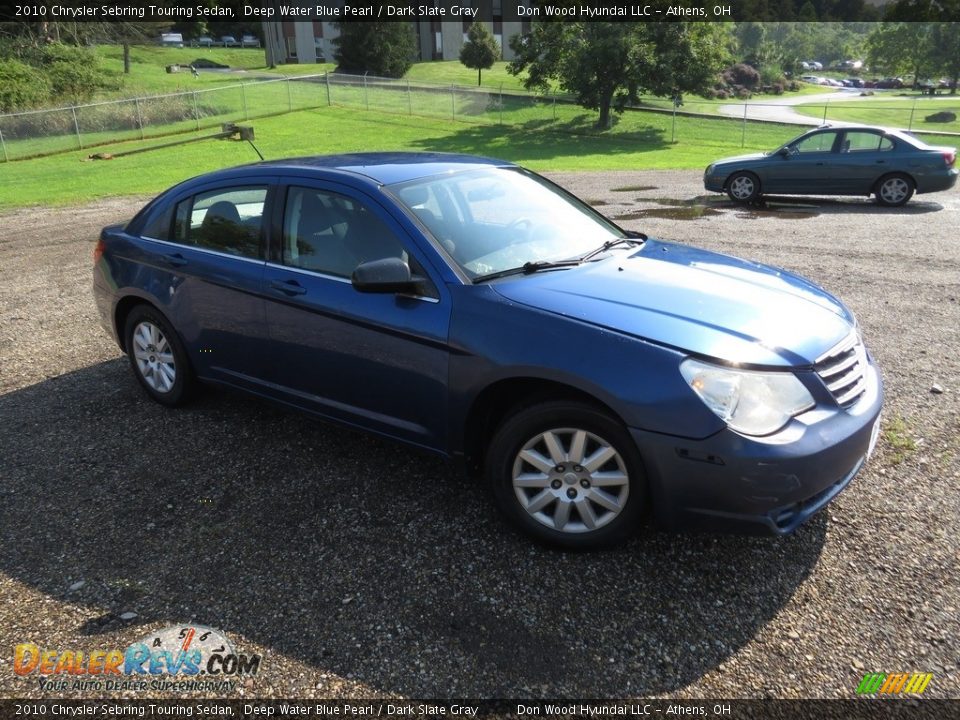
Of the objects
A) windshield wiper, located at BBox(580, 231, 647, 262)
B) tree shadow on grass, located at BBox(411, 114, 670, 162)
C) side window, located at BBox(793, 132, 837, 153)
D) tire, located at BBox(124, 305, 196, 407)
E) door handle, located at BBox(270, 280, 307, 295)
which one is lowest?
tree shadow on grass, located at BBox(411, 114, 670, 162)

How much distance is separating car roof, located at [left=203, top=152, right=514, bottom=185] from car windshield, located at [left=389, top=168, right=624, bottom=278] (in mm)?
100

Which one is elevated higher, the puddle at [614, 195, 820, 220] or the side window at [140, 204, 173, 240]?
the side window at [140, 204, 173, 240]

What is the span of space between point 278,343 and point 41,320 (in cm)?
451

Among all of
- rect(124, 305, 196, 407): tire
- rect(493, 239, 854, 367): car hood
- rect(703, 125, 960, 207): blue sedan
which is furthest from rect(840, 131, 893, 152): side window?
rect(124, 305, 196, 407): tire

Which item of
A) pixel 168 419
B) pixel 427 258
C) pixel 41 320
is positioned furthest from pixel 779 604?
pixel 41 320

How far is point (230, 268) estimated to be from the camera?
4426mm

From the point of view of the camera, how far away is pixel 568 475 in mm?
3248

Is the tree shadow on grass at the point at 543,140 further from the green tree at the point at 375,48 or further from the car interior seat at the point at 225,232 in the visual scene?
the green tree at the point at 375,48

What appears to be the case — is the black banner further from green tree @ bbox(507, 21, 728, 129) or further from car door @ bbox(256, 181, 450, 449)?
green tree @ bbox(507, 21, 728, 129)

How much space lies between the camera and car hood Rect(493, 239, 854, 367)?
312cm

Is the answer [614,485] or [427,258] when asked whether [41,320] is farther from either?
[614,485]

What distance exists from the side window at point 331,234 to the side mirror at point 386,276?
196 millimetres

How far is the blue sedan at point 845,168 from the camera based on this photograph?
13508 millimetres

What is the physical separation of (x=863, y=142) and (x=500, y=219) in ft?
40.6
